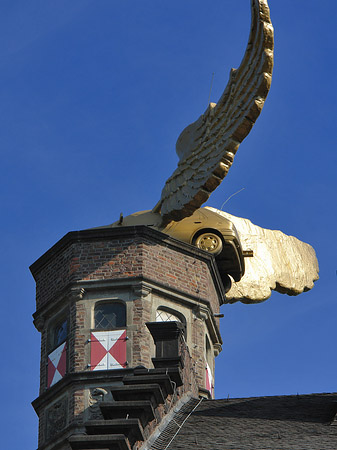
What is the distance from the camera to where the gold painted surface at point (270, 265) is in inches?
1344

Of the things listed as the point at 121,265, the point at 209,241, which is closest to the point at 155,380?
the point at 121,265

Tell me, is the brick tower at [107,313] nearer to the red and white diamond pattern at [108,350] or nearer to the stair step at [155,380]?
the red and white diamond pattern at [108,350]

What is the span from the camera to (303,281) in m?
35.4

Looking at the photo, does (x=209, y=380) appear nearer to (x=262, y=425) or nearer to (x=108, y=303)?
(x=108, y=303)

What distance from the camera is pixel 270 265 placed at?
34.8m

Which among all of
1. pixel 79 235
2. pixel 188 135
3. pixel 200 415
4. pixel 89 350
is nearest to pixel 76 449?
pixel 200 415

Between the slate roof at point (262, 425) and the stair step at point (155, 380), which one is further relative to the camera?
the stair step at point (155, 380)

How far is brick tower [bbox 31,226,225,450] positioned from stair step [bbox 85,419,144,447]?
5051mm

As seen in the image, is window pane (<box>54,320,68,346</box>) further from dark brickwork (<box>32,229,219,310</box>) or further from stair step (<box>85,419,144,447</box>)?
stair step (<box>85,419,144,447</box>)

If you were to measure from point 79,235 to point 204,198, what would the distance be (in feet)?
8.58

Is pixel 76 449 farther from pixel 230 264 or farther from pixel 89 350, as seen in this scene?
pixel 230 264

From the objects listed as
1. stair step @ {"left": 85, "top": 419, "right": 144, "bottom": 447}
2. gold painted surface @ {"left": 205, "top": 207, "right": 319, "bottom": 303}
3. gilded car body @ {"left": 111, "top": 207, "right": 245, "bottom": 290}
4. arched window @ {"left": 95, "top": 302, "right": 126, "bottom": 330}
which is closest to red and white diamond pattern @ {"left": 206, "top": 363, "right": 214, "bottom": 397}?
arched window @ {"left": 95, "top": 302, "right": 126, "bottom": 330}

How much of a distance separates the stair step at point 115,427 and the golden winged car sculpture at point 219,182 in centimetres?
960

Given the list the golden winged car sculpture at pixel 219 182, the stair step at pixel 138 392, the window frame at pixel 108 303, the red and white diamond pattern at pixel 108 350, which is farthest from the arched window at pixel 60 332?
the stair step at pixel 138 392
